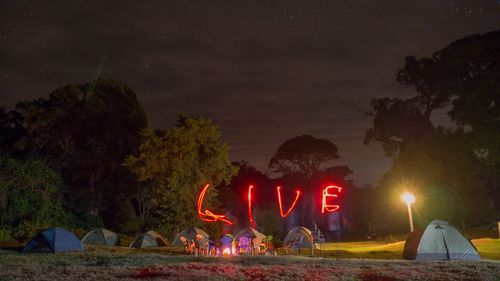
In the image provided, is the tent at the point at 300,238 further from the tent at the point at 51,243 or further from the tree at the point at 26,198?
the tree at the point at 26,198

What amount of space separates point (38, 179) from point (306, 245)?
871 inches

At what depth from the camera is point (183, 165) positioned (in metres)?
42.2

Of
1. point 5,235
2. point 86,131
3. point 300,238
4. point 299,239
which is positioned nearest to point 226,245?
point 300,238

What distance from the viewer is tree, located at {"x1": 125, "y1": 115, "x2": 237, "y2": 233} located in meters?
40.8

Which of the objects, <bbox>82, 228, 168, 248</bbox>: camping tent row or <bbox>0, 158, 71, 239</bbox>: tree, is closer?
<bbox>82, 228, 168, 248</bbox>: camping tent row

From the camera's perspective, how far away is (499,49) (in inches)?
1491

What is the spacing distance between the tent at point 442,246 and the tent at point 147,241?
19.6 meters

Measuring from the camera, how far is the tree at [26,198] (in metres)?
35.9

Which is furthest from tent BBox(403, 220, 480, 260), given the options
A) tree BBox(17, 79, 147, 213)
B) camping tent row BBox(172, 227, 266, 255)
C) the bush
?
tree BBox(17, 79, 147, 213)

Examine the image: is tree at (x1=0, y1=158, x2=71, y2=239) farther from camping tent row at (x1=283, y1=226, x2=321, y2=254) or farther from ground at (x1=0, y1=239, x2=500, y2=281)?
ground at (x1=0, y1=239, x2=500, y2=281)

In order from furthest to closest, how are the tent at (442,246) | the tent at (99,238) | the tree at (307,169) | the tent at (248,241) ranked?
the tree at (307,169), the tent at (99,238), the tent at (248,241), the tent at (442,246)

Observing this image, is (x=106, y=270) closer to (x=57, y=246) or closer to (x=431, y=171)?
(x=57, y=246)

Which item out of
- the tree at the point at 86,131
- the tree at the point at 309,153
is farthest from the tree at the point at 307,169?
the tree at the point at 86,131

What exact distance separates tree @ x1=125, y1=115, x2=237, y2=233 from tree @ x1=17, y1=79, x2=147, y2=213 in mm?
8691
